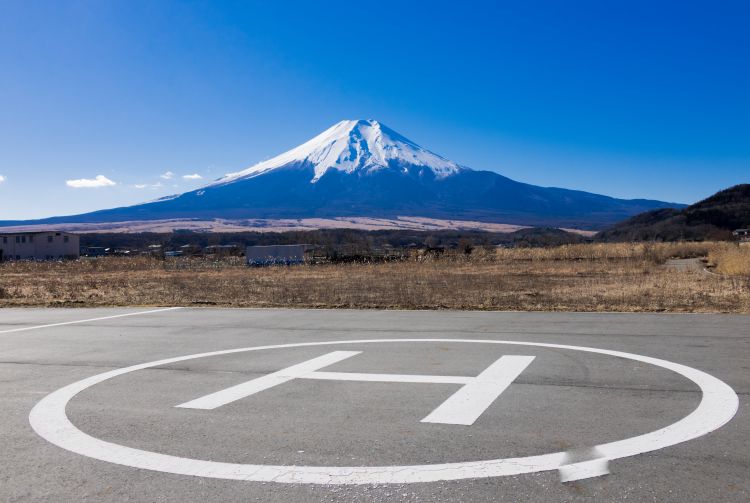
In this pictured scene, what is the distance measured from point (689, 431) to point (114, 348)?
24.8 ft

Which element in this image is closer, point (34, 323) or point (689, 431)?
point (689, 431)

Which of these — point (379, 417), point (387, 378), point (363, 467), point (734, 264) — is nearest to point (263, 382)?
point (387, 378)

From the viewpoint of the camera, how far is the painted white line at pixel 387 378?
6.96 metres

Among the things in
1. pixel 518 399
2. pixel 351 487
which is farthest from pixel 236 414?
pixel 518 399

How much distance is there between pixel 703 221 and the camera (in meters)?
85.9

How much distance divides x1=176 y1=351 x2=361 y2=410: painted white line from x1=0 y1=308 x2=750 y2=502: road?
0.04 meters

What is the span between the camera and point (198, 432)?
17.1ft

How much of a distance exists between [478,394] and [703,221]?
89548 mm

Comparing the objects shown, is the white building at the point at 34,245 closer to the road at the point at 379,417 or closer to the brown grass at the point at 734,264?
the brown grass at the point at 734,264

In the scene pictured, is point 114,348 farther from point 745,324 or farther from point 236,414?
point 745,324

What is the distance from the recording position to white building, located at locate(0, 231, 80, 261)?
7526 centimetres

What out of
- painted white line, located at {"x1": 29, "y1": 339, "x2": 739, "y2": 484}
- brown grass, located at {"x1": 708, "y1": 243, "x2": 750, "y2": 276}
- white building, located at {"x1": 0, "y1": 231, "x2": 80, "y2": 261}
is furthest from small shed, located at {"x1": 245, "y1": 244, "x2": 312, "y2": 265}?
white building, located at {"x1": 0, "y1": 231, "x2": 80, "y2": 261}

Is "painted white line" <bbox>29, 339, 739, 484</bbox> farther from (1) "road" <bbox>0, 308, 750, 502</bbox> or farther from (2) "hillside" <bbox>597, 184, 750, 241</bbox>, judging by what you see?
(2) "hillside" <bbox>597, 184, 750, 241</bbox>

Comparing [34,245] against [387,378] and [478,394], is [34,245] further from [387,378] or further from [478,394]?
[478,394]
